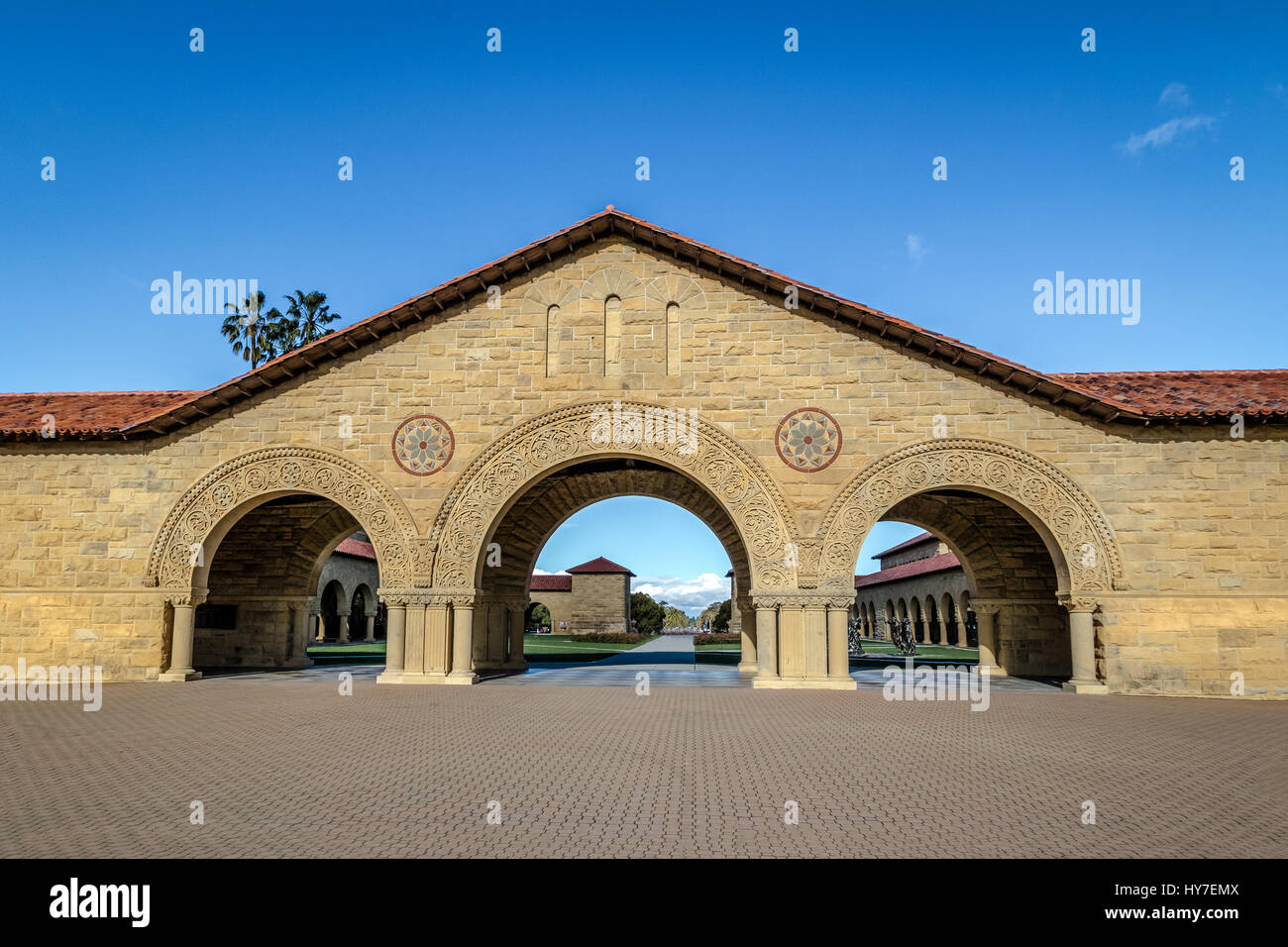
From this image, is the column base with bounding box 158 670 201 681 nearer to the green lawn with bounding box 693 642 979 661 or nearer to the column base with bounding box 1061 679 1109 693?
the column base with bounding box 1061 679 1109 693

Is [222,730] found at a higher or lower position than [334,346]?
lower

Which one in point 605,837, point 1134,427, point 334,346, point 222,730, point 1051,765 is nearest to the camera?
point 605,837

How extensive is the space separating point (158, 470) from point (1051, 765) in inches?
658

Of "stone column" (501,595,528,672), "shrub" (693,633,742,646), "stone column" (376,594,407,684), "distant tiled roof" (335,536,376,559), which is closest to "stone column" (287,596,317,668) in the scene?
"stone column" (501,595,528,672)

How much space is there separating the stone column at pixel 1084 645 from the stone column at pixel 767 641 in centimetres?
546

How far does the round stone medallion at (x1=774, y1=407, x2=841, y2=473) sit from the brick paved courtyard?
4.76m

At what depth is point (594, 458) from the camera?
16781 millimetres

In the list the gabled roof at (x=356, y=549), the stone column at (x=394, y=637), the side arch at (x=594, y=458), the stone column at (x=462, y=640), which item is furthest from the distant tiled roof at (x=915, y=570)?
the gabled roof at (x=356, y=549)

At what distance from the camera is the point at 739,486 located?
1611 cm

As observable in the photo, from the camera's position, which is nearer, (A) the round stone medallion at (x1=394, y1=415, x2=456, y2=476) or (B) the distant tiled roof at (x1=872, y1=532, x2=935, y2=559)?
(A) the round stone medallion at (x1=394, y1=415, x2=456, y2=476)

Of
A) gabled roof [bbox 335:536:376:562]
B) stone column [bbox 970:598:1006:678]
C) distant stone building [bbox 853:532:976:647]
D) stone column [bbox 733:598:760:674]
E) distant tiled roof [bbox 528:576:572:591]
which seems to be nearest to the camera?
stone column [bbox 970:598:1006:678]

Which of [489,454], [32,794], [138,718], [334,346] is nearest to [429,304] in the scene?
[334,346]

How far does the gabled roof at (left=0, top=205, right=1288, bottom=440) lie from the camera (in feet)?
52.0
